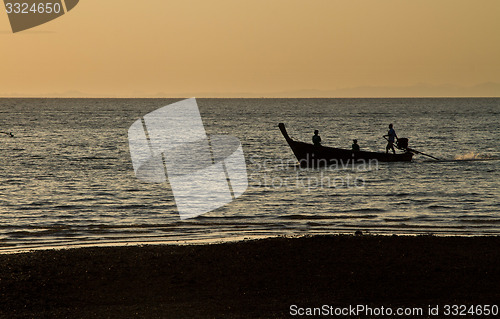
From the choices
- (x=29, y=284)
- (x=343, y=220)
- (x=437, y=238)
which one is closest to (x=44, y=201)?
(x=343, y=220)

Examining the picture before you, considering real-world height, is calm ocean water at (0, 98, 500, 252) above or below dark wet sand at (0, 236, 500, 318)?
below

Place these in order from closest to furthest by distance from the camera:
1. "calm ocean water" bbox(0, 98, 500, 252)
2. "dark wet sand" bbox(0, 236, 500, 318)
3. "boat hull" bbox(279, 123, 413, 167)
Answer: "dark wet sand" bbox(0, 236, 500, 318) < "calm ocean water" bbox(0, 98, 500, 252) < "boat hull" bbox(279, 123, 413, 167)

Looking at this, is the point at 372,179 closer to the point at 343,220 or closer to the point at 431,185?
the point at 431,185

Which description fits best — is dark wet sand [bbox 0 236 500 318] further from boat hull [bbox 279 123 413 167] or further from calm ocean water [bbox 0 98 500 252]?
boat hull [bbox 279 123 413 167]

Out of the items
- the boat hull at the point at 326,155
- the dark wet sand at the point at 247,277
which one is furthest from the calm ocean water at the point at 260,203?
the dark wet sand at the point at 247,277

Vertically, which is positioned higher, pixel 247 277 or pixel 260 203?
pixel 247 277

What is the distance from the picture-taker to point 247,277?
11.0 m

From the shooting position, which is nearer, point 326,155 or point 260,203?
point 260,203

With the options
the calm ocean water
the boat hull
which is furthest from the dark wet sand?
the boat hull

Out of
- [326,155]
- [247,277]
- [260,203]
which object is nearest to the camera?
[247,277]

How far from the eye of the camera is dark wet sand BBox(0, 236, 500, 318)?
30.8 ft

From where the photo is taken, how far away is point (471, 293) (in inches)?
385

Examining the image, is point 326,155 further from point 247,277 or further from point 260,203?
point 247,277

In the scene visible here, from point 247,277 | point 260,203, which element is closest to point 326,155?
point 260,203
